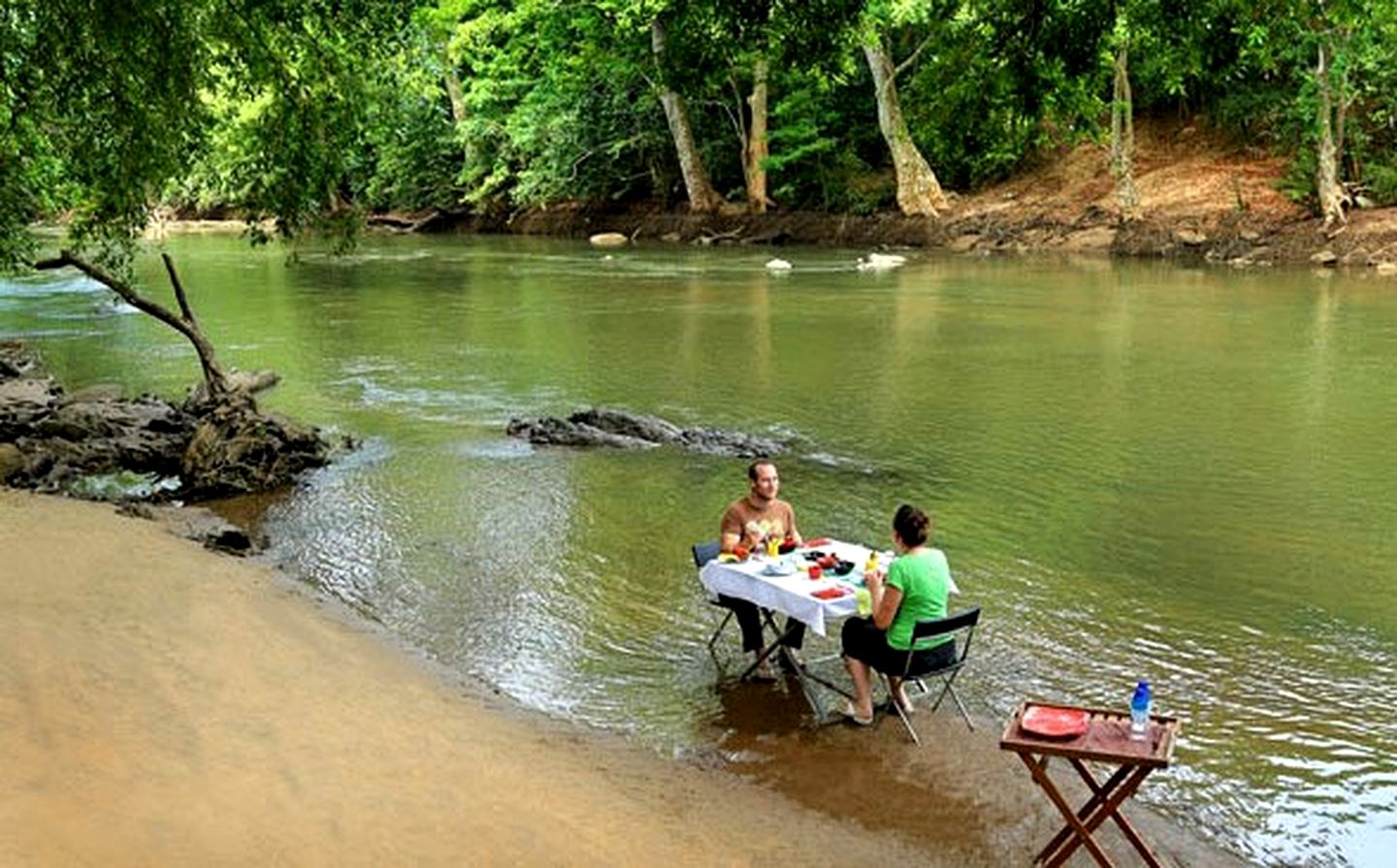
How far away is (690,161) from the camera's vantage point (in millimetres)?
45062

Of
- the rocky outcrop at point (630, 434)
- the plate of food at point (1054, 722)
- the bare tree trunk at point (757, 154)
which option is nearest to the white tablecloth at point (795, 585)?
the plate of food at point (1054, 722)

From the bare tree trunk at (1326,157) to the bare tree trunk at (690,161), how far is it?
19.9m

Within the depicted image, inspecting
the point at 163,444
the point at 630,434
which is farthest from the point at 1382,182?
the point at 163,444

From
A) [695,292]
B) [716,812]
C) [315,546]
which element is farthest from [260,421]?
[695,292]

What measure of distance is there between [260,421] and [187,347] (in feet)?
34.8

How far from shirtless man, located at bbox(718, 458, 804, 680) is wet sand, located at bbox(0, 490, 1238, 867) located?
1.65ft

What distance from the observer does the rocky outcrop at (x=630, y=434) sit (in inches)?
575

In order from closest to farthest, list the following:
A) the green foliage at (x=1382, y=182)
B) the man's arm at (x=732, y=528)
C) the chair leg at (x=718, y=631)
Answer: the man's arm at (x=732, y=528), the chair leg at (x=718, y=631), the green foliage at (x=1382, y=182)

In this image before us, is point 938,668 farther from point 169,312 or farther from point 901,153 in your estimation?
point 901,153

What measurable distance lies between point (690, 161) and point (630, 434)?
103 feet

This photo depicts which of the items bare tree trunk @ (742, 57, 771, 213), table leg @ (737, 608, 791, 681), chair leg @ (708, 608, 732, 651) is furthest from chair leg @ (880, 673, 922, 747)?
bare tree trunk @ (742, 57, 771, 213)

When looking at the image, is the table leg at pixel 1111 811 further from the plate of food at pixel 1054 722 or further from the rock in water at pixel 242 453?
the rock in water at pixel 242 453

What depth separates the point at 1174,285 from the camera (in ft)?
94.3

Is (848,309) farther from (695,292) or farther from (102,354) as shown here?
(102,354)
